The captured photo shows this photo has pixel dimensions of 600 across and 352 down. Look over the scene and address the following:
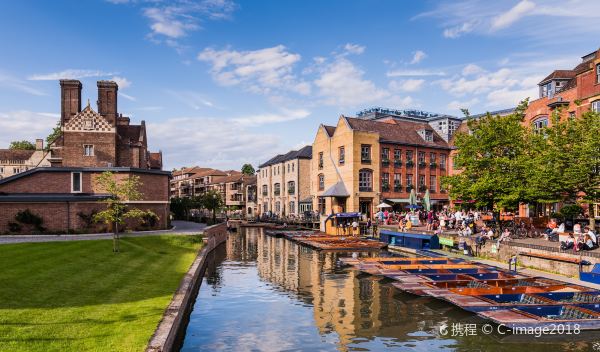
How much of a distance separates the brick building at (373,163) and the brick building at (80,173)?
2189 centimetres

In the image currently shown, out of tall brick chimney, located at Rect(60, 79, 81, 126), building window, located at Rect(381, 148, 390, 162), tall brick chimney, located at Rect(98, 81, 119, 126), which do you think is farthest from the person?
tall brick chimney, located at Rect(60, 79, 81, 126)

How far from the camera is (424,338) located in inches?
582

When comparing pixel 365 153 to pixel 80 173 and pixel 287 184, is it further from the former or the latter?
pixel 80 173

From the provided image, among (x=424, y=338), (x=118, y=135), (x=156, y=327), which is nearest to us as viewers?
(x=156, y=327)

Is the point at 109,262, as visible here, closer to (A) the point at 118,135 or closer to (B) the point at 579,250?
(B) the point at 579,250

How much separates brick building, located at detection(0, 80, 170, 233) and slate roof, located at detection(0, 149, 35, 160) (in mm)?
61612

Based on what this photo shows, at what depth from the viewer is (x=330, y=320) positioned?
55.2ft

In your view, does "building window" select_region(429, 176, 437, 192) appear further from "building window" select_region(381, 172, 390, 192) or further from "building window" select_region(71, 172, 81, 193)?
"building window" select_region(71, 172, 81, 193)

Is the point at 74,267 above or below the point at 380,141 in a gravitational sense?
below

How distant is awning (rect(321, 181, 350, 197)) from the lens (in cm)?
5388

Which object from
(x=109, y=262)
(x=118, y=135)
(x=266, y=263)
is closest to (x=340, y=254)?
(x=266, y=263)

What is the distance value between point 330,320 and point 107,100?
45138 millimetres

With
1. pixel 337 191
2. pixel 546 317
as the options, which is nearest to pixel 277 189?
pixel 337 191

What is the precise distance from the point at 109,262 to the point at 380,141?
39417 mm
